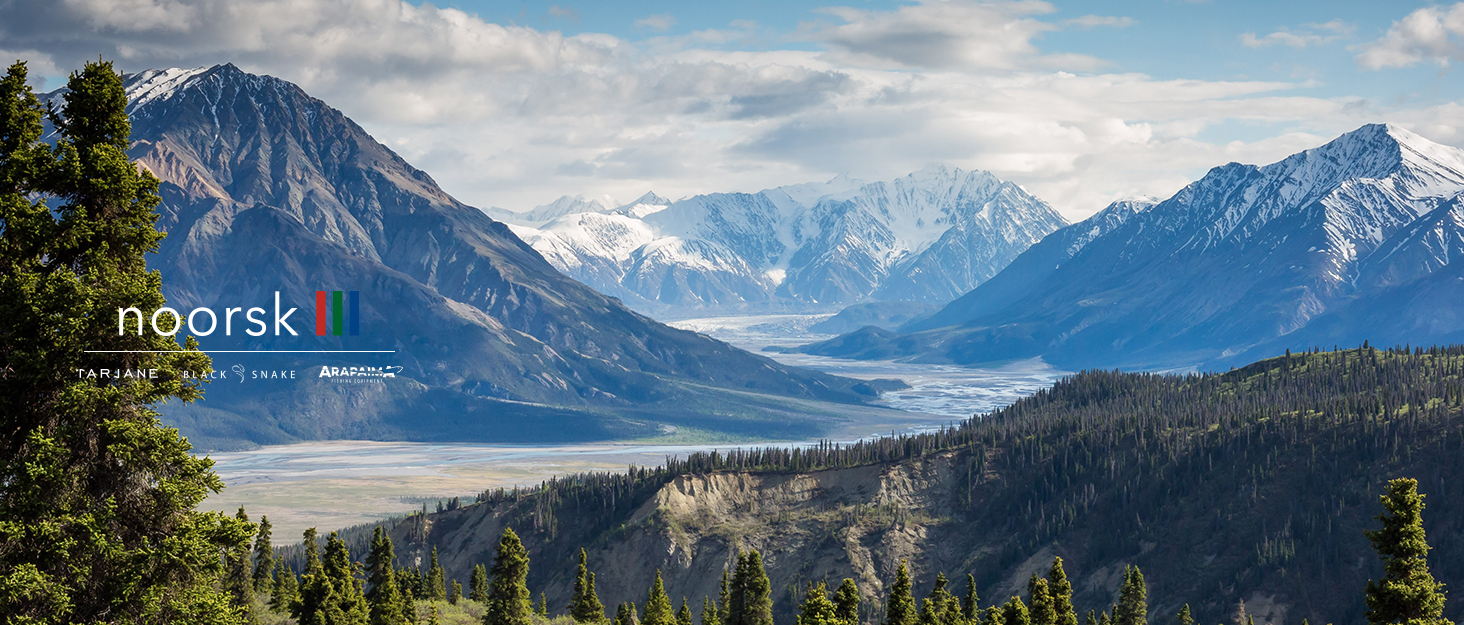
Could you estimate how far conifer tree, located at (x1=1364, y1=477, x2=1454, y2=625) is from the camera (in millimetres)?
39906

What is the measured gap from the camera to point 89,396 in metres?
24.6

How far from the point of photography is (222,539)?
26.5 m

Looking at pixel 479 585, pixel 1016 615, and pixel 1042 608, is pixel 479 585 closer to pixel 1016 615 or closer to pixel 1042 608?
pixel 1016 615

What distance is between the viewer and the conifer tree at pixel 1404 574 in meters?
39.9

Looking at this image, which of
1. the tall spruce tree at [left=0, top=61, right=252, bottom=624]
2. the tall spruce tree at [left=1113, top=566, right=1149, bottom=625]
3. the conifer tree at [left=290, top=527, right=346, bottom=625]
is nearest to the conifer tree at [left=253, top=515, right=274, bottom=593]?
the conifer tree at [left=290, top=527, right=346, bottom=625]

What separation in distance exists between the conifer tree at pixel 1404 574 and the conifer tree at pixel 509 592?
71.1m

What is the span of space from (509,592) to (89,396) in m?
79.4

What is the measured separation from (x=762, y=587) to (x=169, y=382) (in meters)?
67.4

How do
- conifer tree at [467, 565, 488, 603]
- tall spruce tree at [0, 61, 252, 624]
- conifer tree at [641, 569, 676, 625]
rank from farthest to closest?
conifer tree at [467, 565, 488, 603]
conifer tree at [641, 569, 676, 625]
tall spruce tree at [0, 61, 252, 624]

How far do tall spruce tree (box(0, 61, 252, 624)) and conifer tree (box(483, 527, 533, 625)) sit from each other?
74.9 m

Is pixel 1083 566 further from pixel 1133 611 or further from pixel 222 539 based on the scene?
pixel 222 539

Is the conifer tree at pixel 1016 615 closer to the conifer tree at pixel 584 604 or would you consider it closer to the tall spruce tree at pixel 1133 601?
the tall spruce tree at pixel 1133 601

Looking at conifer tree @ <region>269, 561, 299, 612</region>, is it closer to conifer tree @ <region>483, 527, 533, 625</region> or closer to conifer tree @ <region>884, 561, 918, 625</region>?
conifer tree @ <region>483, 527, 533, 625</region>

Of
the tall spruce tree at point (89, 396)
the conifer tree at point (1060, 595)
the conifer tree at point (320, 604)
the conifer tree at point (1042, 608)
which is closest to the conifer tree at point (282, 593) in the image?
the conifer tree at point (320, 604)
